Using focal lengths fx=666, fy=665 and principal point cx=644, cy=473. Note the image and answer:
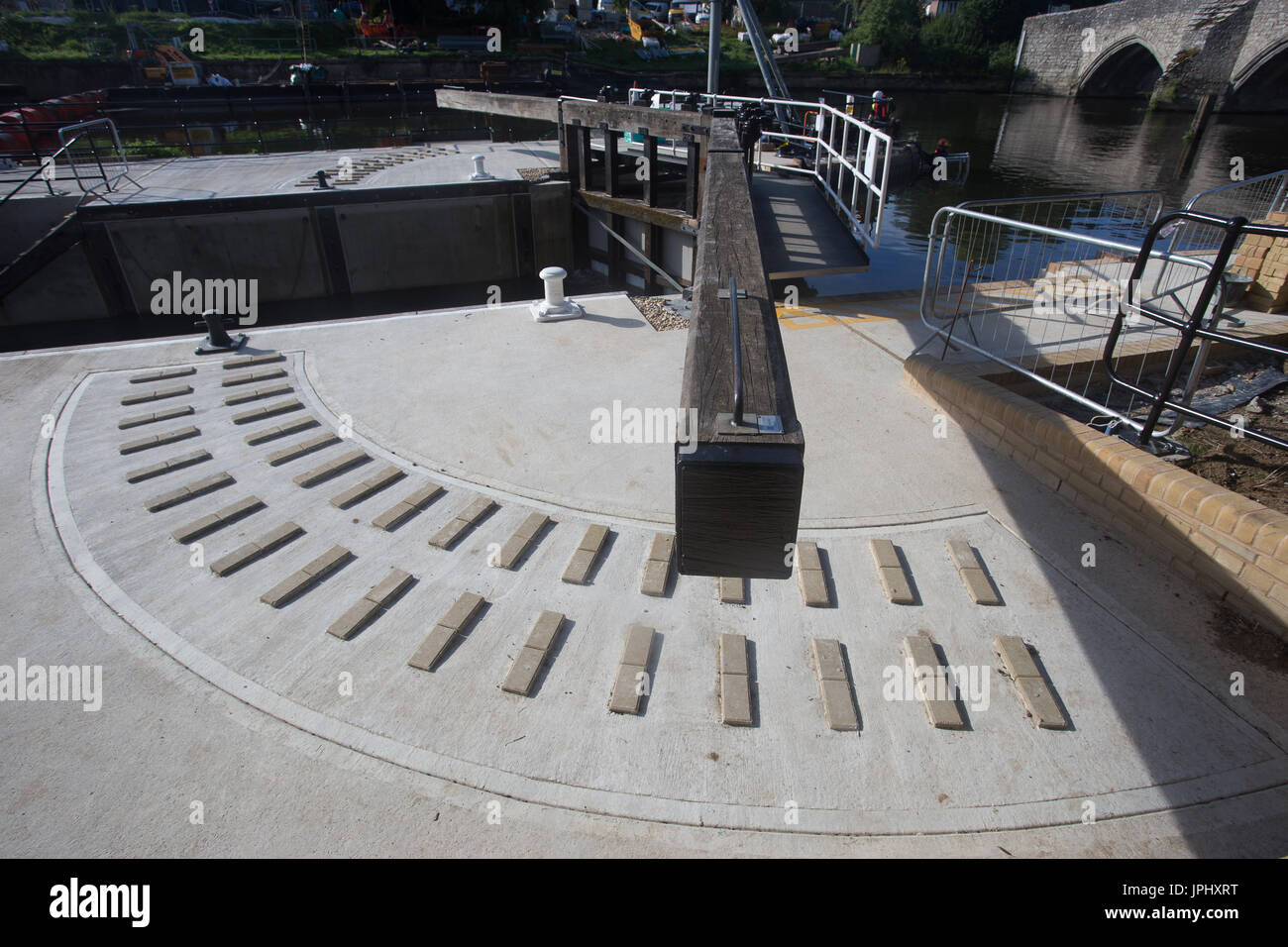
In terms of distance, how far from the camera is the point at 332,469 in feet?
19.5

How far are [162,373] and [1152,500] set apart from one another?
32.3 feet

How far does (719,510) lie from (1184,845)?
279cm

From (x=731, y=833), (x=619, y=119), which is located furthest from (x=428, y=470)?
(x=619, y=119)

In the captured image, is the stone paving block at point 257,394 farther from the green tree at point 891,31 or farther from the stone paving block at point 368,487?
the green tree at point 891,31

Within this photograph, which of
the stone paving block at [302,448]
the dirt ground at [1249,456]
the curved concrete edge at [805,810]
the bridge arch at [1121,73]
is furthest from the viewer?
the bridge arch at [1121,73]

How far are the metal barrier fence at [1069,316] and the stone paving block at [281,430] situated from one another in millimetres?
6368

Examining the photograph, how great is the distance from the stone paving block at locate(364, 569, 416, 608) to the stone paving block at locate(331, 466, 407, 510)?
42.0 inches

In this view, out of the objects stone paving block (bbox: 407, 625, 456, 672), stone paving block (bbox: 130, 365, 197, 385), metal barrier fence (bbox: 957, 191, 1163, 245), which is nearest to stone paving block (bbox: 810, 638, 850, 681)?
stone paving block (bbox: 407, 625, 456, 672)

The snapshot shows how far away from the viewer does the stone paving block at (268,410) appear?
6.82 meters

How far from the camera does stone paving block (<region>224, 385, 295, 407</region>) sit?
23.5 feet

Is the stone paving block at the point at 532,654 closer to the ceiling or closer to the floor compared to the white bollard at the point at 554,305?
closer to the floor

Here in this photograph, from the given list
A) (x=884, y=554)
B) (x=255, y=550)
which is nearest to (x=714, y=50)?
(x=884, y=554)

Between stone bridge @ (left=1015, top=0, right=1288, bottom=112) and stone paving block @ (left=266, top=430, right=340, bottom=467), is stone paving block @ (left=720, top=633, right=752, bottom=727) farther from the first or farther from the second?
stone bridge @ (left=1015, top=0, right=1288, bottom=112)

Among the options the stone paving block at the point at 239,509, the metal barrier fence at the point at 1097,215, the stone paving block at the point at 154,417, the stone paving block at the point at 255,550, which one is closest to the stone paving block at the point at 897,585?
the stone paving block at the point at 255,550
